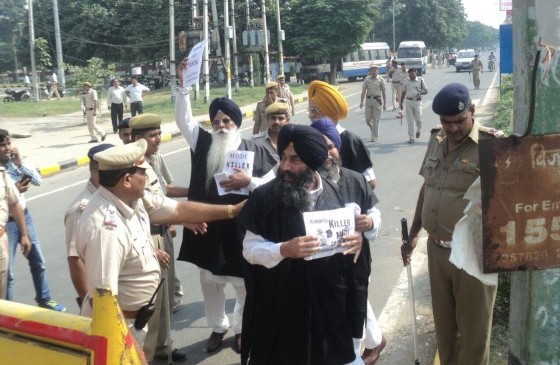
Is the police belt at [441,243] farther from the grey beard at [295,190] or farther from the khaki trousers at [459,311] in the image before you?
the grey beard at [295,190]

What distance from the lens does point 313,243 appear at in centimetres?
284

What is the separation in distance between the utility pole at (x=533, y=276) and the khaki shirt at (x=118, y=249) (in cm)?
177

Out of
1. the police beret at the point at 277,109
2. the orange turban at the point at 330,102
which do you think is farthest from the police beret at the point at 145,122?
the orange turban at the point at 330,102

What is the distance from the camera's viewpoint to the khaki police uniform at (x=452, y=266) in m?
3.54

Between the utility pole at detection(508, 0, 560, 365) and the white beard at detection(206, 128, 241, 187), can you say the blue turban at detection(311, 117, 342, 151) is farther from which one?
the utility pole at detection(508, 0, 560, 365)

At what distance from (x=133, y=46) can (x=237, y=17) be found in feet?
34.9

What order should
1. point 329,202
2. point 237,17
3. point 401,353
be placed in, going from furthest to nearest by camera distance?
point 237,17 < point 401,353 < point 329,202

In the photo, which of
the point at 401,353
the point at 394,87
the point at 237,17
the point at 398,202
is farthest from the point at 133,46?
the point at 401,353

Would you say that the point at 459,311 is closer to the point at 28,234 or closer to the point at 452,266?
the point at 452,266

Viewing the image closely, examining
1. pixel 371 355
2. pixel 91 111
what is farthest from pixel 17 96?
pixel 371 355

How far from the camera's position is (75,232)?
10.9ft

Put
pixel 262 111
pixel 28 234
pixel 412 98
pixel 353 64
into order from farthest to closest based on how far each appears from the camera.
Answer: pixel 353 64
pixel 412 98
pixel 262 111
pixel 28 234

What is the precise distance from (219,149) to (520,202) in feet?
9.03

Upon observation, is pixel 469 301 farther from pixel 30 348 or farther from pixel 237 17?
pixel 237 17
